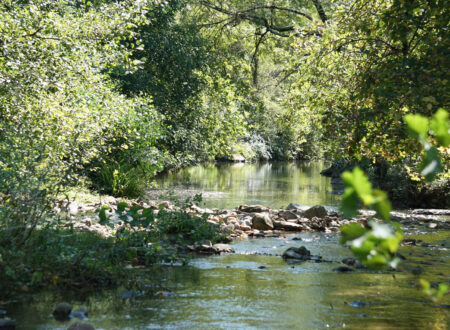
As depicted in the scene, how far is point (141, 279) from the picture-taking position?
22.9ft

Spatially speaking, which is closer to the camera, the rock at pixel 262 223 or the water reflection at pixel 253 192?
the rock at pixel 262 223

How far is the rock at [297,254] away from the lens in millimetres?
9039

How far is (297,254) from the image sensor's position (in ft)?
29.9

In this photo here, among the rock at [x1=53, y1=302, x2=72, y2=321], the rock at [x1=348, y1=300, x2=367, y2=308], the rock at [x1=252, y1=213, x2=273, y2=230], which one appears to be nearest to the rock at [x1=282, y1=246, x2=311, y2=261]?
the rock at [x1=348, y1=300, x2=367, y2=308]

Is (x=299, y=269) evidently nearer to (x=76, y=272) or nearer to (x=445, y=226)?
(x=76, y=272)

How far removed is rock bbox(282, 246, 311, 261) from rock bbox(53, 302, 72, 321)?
4.46m

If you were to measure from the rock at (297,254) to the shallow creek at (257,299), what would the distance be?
0.24 meters

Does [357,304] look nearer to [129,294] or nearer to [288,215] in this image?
[129,294]

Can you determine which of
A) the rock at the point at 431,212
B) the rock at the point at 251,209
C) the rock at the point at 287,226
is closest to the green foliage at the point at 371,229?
the rock at the point at 287,226

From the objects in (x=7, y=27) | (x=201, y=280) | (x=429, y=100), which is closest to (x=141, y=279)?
(x=201, y=280)

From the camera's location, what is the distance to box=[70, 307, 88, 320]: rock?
17.7 feet

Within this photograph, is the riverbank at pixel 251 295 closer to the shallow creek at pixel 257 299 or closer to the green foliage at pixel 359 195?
the shallow creek at pixel 257 299

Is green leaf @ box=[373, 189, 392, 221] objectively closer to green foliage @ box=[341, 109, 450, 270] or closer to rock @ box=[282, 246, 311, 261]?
green foliage @ box=[341, 109, 450, 270]

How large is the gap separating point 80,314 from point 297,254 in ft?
15.1
